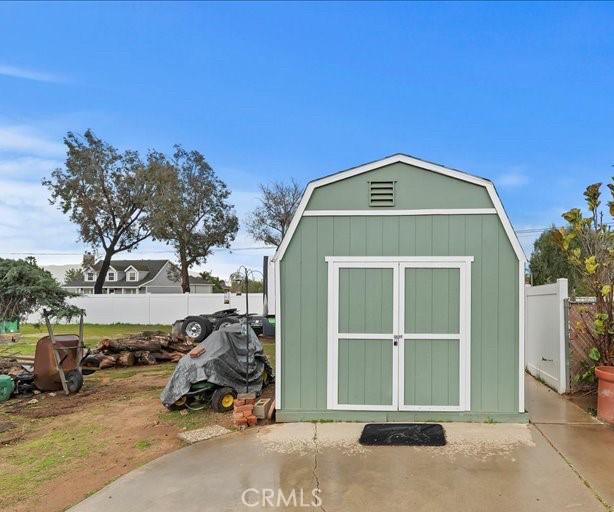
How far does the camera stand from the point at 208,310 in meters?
22.7

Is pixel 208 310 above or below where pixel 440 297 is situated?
below

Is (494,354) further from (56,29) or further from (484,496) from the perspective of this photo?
(56,29)

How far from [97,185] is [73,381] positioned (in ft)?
74.7

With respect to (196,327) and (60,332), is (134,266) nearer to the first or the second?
(60,332)

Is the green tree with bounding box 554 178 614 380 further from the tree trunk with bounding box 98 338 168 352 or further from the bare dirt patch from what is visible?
the tree trunk with bounding box 98 338 168 352

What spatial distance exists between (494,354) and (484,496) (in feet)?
6.87

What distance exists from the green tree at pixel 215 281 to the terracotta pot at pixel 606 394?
43967 millimetres

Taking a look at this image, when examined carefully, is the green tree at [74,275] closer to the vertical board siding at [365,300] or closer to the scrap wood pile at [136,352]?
the scrap wood pile at [136,352]

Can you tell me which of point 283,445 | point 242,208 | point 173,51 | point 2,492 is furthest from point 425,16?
point 242,208

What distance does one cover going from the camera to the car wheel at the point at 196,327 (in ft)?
48.8

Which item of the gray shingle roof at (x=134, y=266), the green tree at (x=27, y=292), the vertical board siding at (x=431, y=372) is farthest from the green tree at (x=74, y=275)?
the vertical board siding at (x=431, y=372)

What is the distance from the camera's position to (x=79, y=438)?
5.36m

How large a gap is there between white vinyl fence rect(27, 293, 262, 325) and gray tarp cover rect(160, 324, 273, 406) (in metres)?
15.2

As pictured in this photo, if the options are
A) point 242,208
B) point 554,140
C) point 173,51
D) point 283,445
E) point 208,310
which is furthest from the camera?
point 242,208
